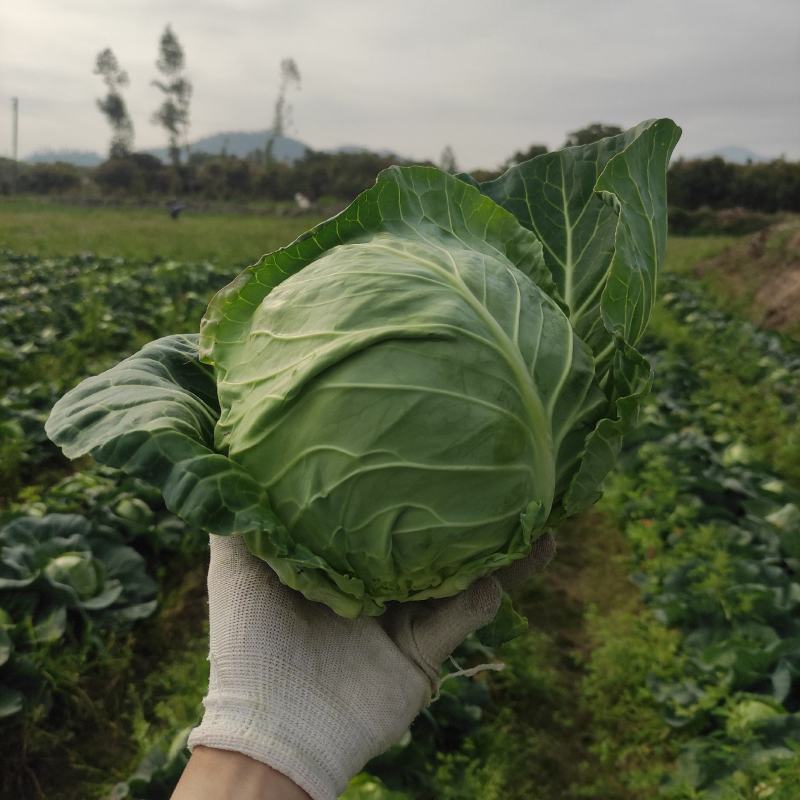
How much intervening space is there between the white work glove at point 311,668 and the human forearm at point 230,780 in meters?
0.02

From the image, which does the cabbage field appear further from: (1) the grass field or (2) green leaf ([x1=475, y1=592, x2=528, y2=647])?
(1) the grass field

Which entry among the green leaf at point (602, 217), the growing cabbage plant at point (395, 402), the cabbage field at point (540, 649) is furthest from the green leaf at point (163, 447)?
the cabbage field at point (540, 649)

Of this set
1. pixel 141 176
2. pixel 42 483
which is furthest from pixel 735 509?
pixel 141 176

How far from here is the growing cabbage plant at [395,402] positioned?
163cm

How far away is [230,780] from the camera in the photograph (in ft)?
5.29

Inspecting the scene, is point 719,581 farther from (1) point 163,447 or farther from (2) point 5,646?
(2) point 5,646

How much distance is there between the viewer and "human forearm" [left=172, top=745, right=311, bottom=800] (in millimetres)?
1597

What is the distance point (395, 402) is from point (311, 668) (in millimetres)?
812

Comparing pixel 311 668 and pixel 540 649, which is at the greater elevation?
pixel 311 668

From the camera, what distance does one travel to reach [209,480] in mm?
1627

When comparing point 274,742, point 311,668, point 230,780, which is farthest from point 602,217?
point 230,780

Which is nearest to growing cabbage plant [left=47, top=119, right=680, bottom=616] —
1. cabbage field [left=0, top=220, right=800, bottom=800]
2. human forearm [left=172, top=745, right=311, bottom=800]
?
human forearm [left=172, top=745, right=311, bottom=800]

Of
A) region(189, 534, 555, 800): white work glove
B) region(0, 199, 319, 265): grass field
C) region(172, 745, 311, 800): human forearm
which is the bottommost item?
region(172, 745, 311, 800): human forearm

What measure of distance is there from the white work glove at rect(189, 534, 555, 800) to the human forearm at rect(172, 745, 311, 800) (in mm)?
25
